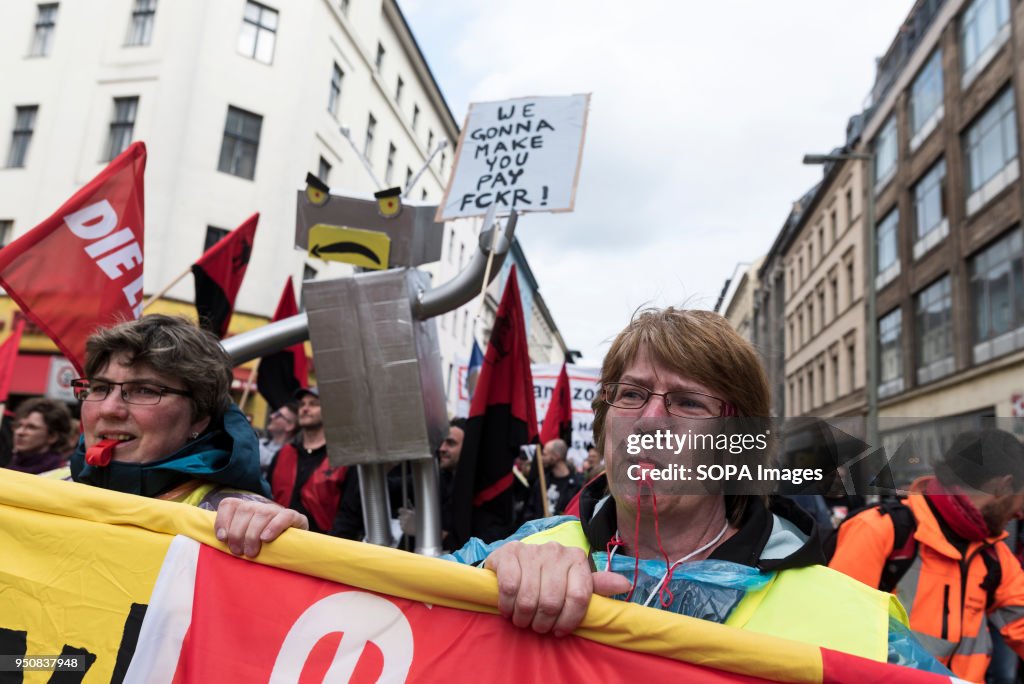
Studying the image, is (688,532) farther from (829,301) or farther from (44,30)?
(829,301)

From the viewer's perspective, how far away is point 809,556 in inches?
54.7

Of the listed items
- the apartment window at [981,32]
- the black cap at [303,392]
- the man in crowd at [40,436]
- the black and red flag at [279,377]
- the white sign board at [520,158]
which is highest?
the apartment window at [981,32]

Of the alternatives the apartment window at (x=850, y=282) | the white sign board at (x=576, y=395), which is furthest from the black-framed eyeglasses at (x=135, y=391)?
the apartment window at (x=850, y=282)

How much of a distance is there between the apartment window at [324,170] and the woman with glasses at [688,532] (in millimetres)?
18658

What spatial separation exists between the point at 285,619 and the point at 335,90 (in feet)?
66.2

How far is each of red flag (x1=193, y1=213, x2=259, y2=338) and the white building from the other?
1171 cm

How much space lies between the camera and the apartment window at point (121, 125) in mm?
16984

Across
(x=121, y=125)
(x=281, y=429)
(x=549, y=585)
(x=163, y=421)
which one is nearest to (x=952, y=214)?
(x=281, y=429)

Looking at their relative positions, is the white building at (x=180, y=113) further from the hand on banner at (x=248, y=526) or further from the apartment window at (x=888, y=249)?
the apartment window at (x=888, y=249)

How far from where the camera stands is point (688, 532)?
4.85 feet

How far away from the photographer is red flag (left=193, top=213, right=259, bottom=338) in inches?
186

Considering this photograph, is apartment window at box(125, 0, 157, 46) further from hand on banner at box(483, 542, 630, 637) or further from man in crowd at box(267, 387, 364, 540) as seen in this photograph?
hand on banner at box(483, 542, 630, 637)

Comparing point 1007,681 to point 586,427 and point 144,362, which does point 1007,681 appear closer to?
point 144,362

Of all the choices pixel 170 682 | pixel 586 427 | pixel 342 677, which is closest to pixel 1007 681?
pixel 342 677
